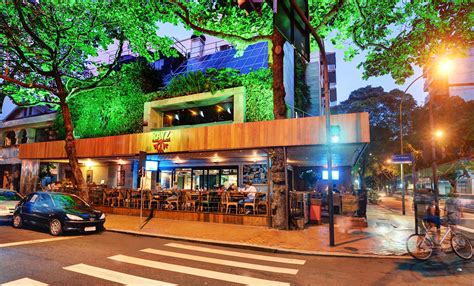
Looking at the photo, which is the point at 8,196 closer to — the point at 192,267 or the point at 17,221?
the point at 17,221

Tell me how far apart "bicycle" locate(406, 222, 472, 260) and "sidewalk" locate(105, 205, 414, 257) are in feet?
1.87

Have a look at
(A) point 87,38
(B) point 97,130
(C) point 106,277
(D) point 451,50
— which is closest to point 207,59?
(A) point 87,38

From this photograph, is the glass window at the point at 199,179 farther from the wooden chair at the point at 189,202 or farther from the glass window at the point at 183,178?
the wooden chair at the point at 189,202

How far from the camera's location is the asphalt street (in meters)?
5.62

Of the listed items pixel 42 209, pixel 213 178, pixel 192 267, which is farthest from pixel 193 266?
pixel 213 178

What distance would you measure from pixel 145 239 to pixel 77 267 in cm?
371

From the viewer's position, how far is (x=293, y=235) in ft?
34.0

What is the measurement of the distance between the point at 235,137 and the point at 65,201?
7.55 meters

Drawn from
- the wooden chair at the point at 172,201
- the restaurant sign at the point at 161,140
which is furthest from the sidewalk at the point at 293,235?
the restaurant sign at the point at 161,140

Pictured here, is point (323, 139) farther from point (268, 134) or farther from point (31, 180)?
point (31, 180)

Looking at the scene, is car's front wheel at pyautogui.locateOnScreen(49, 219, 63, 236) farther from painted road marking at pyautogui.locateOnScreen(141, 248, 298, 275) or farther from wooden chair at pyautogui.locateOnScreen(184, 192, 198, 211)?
wooden chair at pyautogui.locateOnScreen(184, 192, 198, 211)

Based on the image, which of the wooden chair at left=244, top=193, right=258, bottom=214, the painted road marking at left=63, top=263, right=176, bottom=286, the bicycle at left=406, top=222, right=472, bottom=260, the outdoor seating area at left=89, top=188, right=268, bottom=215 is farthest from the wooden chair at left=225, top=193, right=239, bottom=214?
the painted road marking at left=63, top=263, right=176, bottom=286

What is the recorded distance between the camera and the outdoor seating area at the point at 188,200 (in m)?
12.8

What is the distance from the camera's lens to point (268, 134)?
1194 centimetres
